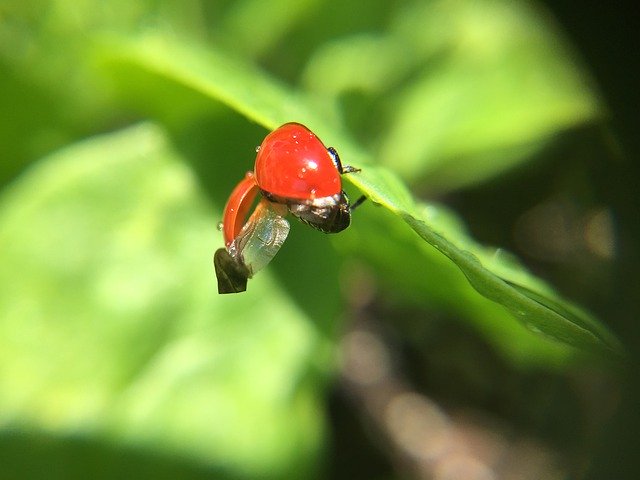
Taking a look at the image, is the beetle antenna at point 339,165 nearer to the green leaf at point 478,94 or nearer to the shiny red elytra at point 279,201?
the shiny red elytra at point 279,201

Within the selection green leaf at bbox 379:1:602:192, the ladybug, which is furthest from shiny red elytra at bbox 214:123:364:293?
green leaf at bbox 379:1:602:192

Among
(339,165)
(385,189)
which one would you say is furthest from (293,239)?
(385,189)

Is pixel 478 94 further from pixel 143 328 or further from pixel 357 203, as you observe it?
pixel 143 328

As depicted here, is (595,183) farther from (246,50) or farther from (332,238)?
(246,50)

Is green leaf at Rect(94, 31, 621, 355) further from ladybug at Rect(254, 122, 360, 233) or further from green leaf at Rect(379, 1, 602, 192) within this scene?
green leaf at Rect(379, 1, 602, 192)

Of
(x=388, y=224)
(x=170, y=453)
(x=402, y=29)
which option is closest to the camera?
(x=388, y=224)

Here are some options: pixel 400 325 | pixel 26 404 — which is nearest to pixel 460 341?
pixel 400 325

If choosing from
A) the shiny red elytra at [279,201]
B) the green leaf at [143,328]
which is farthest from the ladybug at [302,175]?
A: the green leaf at [143,328]

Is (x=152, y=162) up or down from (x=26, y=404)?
up
